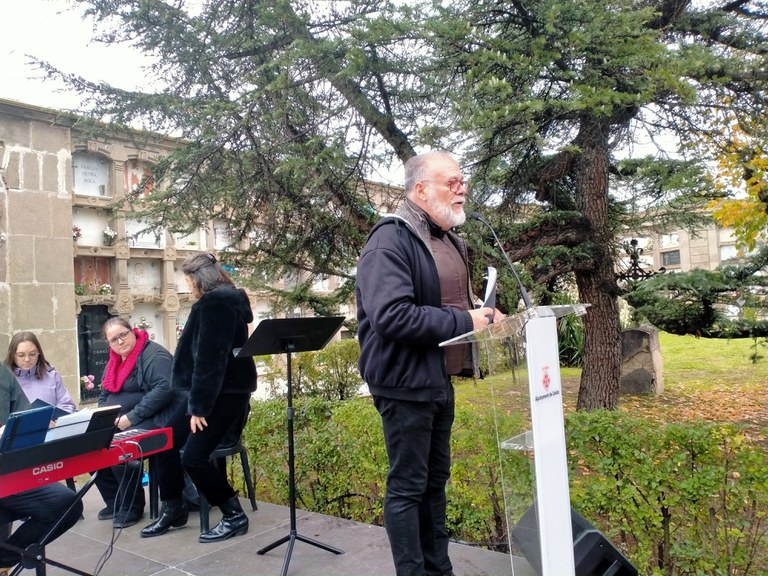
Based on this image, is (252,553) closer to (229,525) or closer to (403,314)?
(229,525)

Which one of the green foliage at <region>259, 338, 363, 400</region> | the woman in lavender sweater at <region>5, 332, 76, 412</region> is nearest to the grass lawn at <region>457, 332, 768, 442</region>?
the green foliage at <region>259, 338, 363, 400</region>

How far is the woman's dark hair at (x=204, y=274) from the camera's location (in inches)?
132

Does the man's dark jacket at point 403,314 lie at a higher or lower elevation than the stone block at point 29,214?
lower

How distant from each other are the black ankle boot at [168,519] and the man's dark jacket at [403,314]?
7.33ft

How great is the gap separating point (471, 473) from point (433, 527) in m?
0.98

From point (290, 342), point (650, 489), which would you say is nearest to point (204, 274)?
point (290, 342)

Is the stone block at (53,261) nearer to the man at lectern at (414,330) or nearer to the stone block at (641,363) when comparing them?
the stone block at (641,363)

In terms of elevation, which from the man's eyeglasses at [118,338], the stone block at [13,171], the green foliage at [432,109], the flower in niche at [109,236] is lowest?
the man's eyeglasses at [118,338]

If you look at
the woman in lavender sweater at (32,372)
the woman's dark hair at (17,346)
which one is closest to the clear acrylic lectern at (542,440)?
the woman in lavender sweater at (32,372)

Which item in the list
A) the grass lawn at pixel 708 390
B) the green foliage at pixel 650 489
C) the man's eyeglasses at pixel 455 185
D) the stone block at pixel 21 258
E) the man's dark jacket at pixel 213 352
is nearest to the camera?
the man's eyeglasses at pixel 455 185

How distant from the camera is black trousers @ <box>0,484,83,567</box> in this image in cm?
275

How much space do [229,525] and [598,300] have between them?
16.5 feet

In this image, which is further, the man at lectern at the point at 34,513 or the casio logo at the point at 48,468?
the man at lectern at the point at 34,513

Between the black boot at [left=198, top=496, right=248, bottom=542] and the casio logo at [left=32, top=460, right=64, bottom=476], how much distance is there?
1.14 meters
